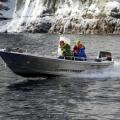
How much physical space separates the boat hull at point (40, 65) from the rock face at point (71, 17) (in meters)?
78.2

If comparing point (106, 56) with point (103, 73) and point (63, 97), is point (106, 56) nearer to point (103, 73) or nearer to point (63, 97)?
point (103, 73)

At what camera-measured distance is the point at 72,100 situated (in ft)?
83.4

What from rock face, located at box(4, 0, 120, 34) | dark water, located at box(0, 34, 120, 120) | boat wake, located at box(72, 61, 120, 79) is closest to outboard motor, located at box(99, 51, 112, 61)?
boat wake, located at box(72, 61, 120, 79)

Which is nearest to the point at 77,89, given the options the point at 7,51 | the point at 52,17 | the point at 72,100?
the point at 72,100

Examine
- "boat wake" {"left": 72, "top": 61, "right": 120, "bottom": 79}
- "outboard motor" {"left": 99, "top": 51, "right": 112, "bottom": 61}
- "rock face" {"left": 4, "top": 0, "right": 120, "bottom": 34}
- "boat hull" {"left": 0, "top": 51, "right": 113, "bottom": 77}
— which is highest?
"rock face" {"left": 4, "top": 0, "right": 120, "bottom": 34}

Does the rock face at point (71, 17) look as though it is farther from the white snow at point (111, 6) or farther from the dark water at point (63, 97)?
the dark water at point (63, 97)

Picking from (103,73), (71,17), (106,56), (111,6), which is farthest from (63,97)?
(71,17)

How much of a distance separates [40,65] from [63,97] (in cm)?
604

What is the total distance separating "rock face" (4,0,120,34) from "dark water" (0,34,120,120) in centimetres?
7877

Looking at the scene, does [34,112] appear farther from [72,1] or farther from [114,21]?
[72,1]

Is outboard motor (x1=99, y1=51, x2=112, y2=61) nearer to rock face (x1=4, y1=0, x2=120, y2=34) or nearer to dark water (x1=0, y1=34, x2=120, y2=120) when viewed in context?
dark water (x1=0, y1=34, x2=120, y2=120)

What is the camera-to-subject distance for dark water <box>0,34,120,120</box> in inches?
882

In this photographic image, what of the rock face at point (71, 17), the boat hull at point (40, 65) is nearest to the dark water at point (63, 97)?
the boat hull at point (40, 65)

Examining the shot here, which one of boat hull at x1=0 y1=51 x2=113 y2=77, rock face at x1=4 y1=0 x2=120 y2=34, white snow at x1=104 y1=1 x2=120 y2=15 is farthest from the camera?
white snow at x1=104 y1=1 x2=120 y2=15
